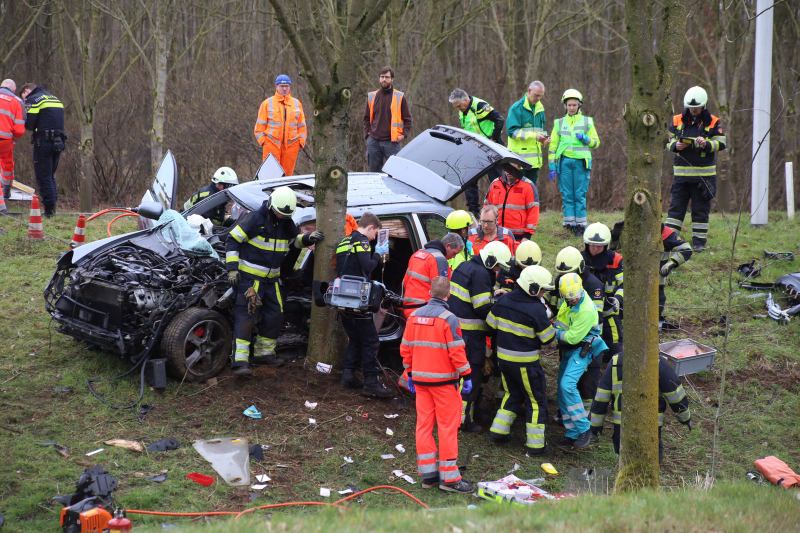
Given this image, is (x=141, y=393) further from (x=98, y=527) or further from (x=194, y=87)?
(x=194, y=87)

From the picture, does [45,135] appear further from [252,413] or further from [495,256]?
[495,256]

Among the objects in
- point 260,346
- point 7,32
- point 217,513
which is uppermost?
point 7,32

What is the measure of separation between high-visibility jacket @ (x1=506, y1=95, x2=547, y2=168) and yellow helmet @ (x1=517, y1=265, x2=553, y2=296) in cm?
493

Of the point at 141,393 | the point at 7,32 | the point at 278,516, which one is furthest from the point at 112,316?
the point at 7,32

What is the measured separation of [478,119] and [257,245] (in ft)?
16.3

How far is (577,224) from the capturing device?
13.8 metres

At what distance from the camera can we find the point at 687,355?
10414 mm

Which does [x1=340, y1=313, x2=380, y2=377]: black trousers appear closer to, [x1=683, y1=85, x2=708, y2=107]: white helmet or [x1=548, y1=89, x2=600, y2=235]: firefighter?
[x1=548, y1=89, x2=600, y2=235]: firefighter

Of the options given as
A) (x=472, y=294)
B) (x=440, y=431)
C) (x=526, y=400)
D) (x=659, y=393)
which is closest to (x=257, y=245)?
(x=472, y=294)

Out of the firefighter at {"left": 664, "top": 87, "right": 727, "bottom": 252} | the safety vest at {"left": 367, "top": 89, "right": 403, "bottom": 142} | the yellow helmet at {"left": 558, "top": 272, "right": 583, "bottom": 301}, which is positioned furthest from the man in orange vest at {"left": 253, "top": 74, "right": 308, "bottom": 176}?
the yellow helmet at {"left": 558, "top": 272, "right": 583, "bottom": 301}

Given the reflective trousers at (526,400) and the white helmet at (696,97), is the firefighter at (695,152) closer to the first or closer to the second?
the white helmet at (696,97)

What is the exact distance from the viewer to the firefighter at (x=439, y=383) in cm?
750

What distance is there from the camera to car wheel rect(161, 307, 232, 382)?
8375mm

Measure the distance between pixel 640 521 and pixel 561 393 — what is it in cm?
323
